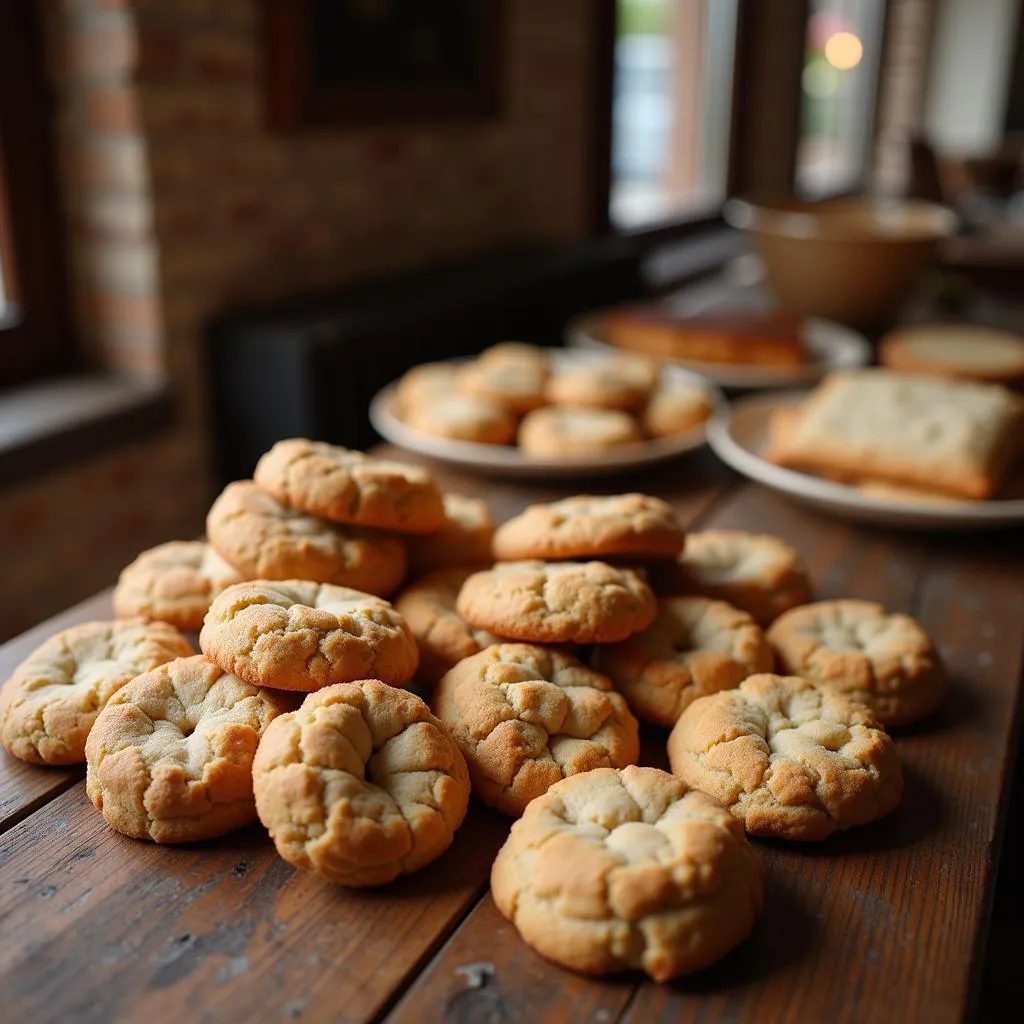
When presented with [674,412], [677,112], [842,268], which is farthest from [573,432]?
[677,112]

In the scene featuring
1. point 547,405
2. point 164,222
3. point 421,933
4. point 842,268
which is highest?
point 164,222

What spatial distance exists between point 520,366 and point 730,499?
420 mm

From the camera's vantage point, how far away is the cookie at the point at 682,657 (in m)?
0.88

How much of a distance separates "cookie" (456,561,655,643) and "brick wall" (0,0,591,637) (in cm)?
129

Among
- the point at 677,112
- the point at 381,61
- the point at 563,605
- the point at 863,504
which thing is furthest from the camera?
the point at 677,112

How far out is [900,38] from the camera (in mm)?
7719

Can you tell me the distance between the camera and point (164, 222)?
203cm

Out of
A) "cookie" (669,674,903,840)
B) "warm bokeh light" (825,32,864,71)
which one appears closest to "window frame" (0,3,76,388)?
"cookie" (669,674,903,840)

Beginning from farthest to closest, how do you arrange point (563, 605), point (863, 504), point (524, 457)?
point (524, 457)
point (863, 504)
point (563, 605)

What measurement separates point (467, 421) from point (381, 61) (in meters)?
1.35

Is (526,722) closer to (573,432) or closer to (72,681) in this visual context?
(72,681)

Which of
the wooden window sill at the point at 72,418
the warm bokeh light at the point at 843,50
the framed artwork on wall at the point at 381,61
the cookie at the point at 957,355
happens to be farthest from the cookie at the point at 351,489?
the warm bokeh light at the point at 843,50

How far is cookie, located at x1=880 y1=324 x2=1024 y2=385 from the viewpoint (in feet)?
5.98

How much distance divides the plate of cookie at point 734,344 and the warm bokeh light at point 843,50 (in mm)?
5149
